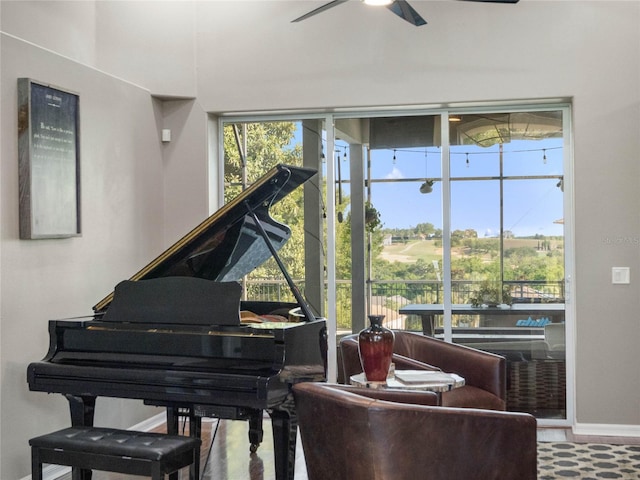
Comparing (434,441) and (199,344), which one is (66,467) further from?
(434,441)

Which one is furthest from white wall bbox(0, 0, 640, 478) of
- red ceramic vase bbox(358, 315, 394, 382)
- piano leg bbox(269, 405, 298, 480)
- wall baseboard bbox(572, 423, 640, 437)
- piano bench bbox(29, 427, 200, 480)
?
red ceramic vase bbox(358, 315, 394, 382)

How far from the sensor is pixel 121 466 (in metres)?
3.32

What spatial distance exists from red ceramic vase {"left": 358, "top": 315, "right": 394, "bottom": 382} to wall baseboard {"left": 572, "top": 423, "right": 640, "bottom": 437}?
8.02 feet

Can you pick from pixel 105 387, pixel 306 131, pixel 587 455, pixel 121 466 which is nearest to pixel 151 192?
pixel 306 131

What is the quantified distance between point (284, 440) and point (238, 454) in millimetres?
1581

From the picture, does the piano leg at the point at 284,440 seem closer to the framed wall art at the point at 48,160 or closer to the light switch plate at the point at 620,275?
the framed wall art at the point at 48,160

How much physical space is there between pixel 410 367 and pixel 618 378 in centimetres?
201

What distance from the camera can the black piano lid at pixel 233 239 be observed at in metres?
3.78

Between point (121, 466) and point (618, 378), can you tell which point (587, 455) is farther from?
point (121, 466)

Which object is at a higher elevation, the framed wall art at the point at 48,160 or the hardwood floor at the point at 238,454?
the framed wall art at the point at 48,160

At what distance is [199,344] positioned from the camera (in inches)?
144

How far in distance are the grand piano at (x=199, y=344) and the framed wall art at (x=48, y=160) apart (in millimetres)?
724

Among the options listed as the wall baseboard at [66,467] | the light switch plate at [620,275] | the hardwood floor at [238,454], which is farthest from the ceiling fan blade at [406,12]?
the wall baseboard at [66,467]

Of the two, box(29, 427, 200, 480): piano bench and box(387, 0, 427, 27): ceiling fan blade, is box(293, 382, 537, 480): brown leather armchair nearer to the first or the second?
box(29, 427, 200, 480): piano bench
